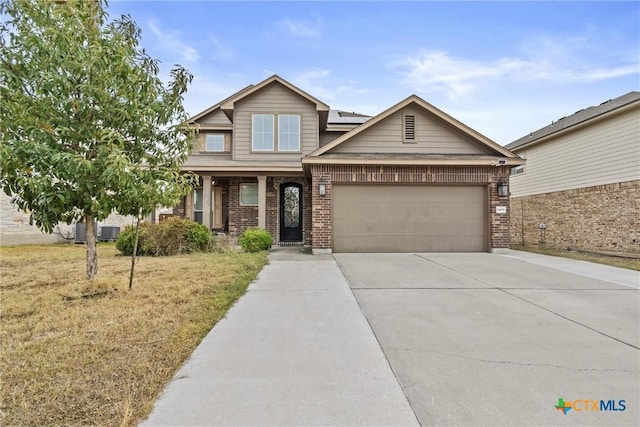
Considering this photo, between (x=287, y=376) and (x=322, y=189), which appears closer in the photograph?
(x=287, y=376)

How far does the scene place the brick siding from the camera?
10648 millimetres

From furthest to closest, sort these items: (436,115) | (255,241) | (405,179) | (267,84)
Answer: (267,84) < (436,115) < (255,241) < (405,179)

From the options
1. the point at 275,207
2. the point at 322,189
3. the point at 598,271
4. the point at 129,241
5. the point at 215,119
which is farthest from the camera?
the point at 215,119

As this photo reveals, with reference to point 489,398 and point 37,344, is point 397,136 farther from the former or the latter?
point 37,344

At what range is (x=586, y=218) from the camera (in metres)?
12.2

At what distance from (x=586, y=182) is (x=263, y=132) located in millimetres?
12647

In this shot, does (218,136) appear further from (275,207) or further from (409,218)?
(409,218)

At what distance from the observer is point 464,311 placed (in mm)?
4324

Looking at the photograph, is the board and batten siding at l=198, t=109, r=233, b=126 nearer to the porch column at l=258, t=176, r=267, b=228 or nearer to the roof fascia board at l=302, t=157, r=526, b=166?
the porch column at l=258, t=176, r=267, b=228

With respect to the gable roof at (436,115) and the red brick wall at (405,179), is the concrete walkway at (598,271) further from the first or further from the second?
the gable roof at (436,115)

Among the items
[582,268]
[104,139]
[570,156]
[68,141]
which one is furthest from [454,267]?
[570,156]

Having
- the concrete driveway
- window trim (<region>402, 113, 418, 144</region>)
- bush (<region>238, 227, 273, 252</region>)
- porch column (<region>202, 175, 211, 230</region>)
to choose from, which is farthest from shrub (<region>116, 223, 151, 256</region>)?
window trim (<region>402, 113, 418, 144</region>)

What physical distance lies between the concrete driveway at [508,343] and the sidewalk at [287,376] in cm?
24

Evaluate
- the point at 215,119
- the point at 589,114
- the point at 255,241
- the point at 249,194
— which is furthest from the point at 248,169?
the point at 589,114
